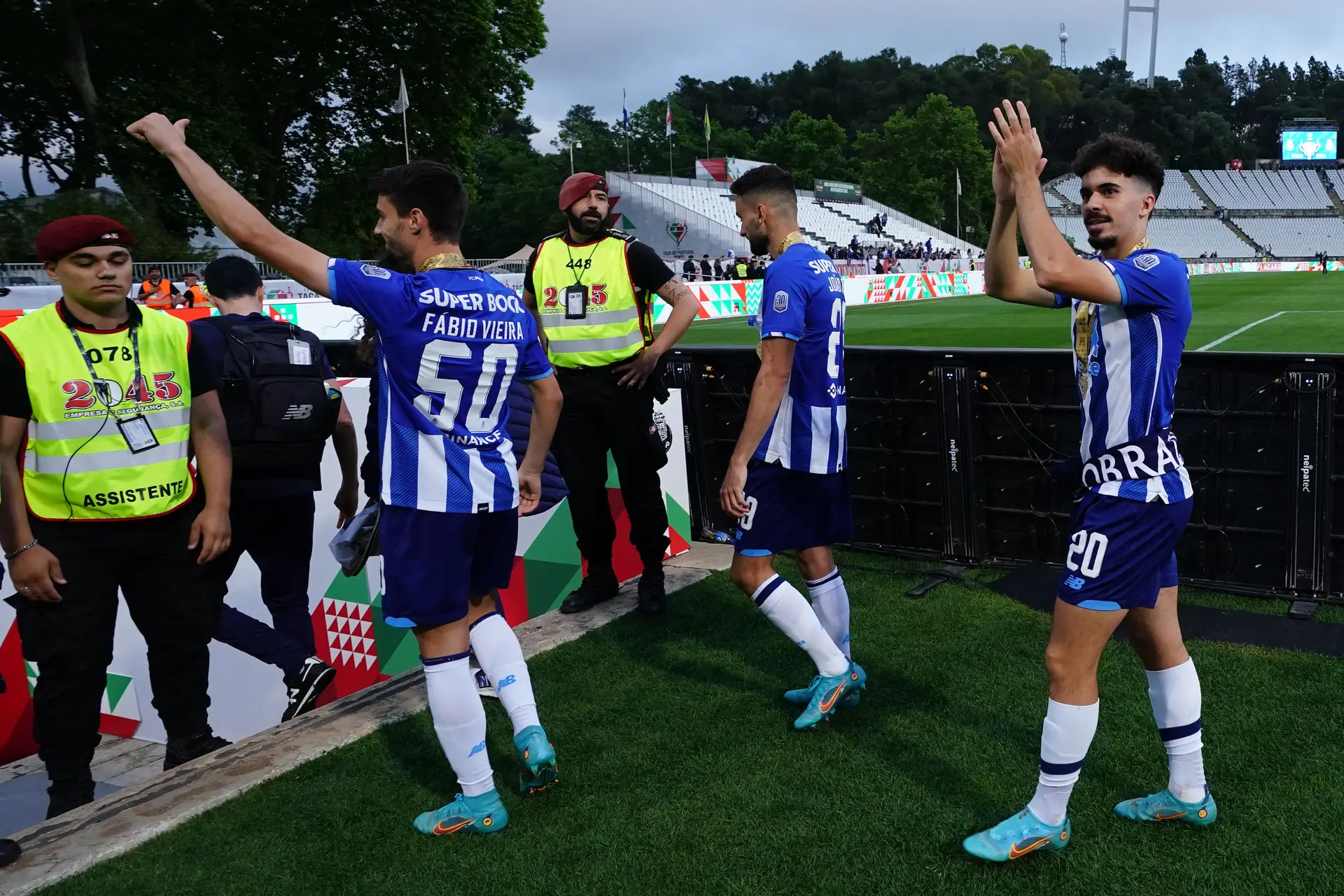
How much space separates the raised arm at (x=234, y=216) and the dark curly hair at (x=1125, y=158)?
6.62 feet

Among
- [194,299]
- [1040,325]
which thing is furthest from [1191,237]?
[194,299]

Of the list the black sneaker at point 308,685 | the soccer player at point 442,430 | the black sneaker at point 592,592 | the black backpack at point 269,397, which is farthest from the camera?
the black sneaker at point 592,592

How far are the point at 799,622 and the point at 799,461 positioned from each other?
59 centimetres

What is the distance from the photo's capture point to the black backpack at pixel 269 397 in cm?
462

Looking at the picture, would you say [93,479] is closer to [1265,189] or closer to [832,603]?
[832,603]

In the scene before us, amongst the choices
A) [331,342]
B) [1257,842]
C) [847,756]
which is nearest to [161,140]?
[847,756]

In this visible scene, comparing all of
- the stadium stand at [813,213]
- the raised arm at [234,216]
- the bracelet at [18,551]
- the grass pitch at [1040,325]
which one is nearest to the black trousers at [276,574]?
the bracelet at [18,551]

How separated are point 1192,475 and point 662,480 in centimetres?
301

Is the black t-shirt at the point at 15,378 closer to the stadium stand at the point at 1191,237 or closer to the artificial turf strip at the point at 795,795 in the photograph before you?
the artificial turf strip at the point at 795,795

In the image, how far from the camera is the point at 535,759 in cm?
330

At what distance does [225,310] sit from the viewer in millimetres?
4840

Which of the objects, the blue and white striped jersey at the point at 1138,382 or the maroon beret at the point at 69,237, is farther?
the maroon beret at the point at 69,237

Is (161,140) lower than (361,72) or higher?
lower

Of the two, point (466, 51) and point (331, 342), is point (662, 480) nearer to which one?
point (331, 342)
